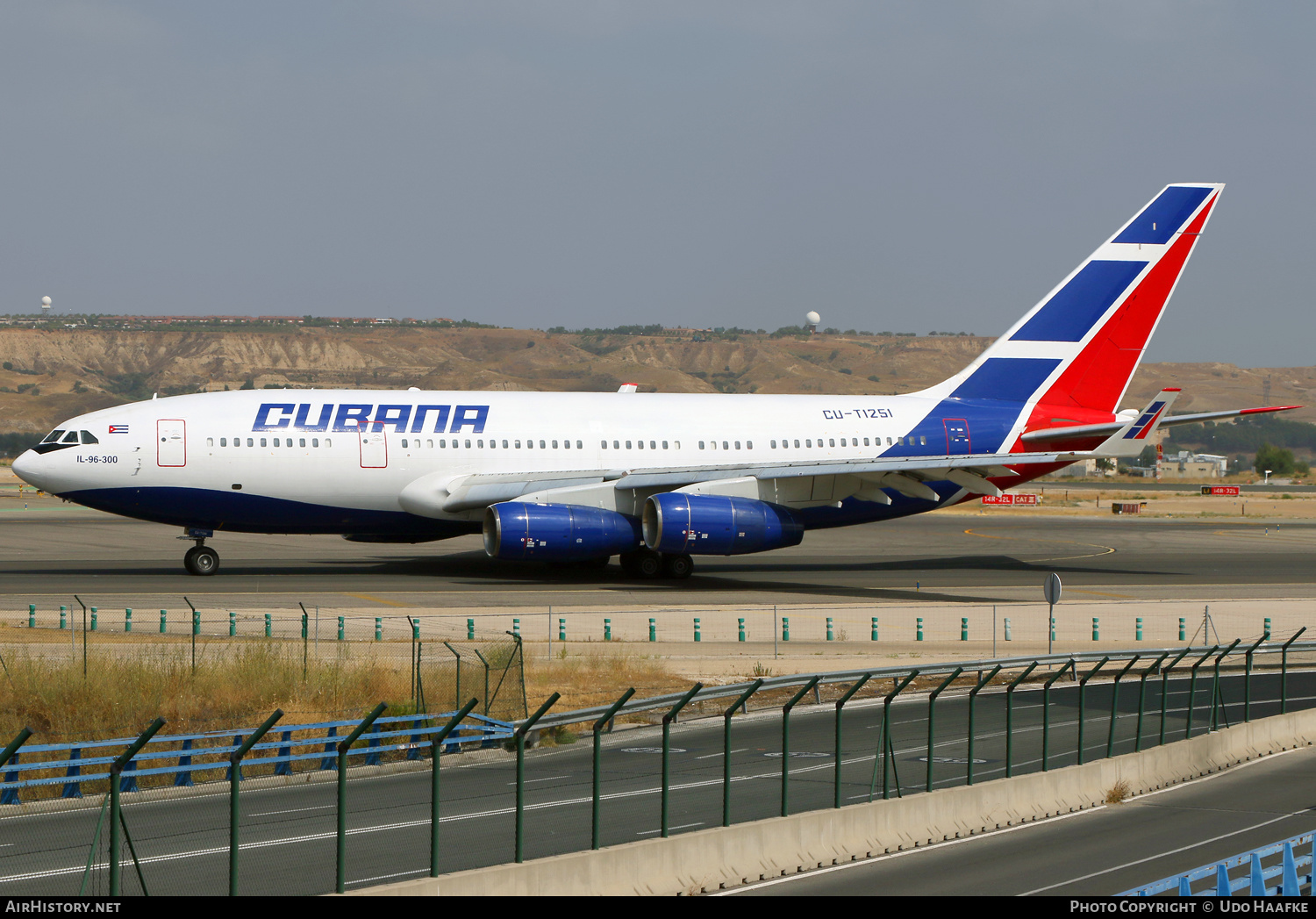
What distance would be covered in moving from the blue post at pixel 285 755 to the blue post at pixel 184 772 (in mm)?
1076

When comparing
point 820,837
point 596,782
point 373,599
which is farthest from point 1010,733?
point 373,599

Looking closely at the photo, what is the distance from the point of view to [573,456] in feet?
132

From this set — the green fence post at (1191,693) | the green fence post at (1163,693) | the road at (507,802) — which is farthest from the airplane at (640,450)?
the road at (507,802)

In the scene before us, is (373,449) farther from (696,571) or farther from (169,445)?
(696,571)

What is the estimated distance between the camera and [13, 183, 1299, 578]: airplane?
120ft

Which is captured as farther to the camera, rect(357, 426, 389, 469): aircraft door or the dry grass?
Answer: rect(357, 426, 389, 469): aircraft door

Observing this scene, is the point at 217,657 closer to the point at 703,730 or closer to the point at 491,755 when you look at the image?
the point at 491,755

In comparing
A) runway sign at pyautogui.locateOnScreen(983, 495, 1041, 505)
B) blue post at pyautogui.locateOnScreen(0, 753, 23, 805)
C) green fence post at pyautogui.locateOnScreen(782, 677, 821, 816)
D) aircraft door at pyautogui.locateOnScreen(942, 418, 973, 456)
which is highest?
aircraft door at pyautogui.locateOnScreen(942, 418, 973, 456)

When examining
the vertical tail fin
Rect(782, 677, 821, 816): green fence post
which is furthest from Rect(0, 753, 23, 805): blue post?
the vertical tail fin

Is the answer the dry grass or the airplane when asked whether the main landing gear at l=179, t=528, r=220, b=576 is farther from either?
the dry grass

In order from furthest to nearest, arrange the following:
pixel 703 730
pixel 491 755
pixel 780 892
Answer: pixel 491 755 → pixel 703 730 → pixel 780 892

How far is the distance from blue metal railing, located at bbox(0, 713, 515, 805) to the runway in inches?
538

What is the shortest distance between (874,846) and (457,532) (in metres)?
25.9
